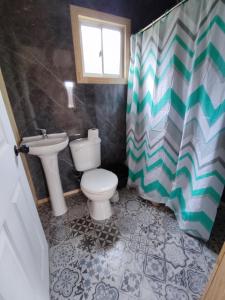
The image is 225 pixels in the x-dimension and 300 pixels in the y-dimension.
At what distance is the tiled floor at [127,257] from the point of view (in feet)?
3.34

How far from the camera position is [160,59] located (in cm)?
133

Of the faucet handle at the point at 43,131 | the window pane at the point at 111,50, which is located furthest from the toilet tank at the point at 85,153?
the window pane at the point at 111,50

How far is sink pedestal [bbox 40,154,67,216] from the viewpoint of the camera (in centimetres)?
146

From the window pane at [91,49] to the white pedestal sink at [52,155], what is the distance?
86 cm

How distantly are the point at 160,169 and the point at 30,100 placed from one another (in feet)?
4.86

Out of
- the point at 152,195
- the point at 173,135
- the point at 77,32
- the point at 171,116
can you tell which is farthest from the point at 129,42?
the point at 152,195

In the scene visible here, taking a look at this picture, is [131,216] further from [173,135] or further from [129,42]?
[129,42]

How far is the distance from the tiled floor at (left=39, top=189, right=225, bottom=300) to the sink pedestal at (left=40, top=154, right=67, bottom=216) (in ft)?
0.35

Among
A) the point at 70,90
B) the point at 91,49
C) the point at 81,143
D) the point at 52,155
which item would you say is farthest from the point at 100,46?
the point at 52,155

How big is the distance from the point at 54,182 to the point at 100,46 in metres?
1.61

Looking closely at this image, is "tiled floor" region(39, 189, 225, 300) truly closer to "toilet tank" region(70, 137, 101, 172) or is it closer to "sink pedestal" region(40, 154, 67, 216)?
"sink pedestal" region(40, 154, 67, 216)

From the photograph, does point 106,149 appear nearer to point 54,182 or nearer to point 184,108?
point 54,182

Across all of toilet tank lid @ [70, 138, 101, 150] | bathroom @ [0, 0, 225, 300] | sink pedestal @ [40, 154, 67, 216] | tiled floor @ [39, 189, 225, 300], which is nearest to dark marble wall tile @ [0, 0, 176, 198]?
Answer: bathroom @ [0, 0, 225, 300]

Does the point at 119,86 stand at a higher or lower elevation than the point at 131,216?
higher
